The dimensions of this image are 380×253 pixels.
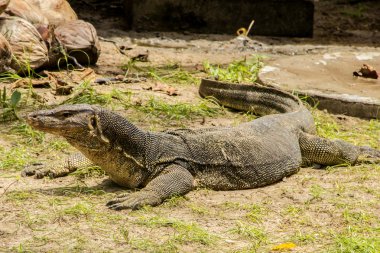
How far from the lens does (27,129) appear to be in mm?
7398

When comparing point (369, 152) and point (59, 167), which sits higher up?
point (59, 167)

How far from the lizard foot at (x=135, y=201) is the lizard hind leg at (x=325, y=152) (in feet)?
6.43

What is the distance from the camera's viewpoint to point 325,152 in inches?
283

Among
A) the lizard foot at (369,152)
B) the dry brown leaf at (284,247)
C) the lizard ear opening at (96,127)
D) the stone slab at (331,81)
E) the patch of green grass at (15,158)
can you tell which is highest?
the lizard ear opening at (96,127)

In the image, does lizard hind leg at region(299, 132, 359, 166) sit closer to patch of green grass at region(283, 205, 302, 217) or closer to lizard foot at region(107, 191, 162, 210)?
patch of green grass at region(283, 205, 302, 217)

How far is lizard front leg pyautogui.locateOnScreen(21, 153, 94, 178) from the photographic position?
21.0ft

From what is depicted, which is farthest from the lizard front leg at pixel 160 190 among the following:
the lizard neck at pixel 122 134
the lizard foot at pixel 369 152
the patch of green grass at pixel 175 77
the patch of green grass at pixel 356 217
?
the patch of green grass at pixel 175 77

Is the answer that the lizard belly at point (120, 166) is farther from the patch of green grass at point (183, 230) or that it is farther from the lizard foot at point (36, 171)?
the patch of green grass at point (183, 230)

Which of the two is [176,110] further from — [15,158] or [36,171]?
[36,171]

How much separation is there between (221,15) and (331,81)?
13.9 ft

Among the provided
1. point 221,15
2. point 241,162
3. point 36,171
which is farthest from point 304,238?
point 221,15

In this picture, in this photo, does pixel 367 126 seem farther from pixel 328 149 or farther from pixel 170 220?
pixel 170 220

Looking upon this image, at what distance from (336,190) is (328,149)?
93cm

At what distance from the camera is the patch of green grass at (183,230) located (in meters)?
5.05
